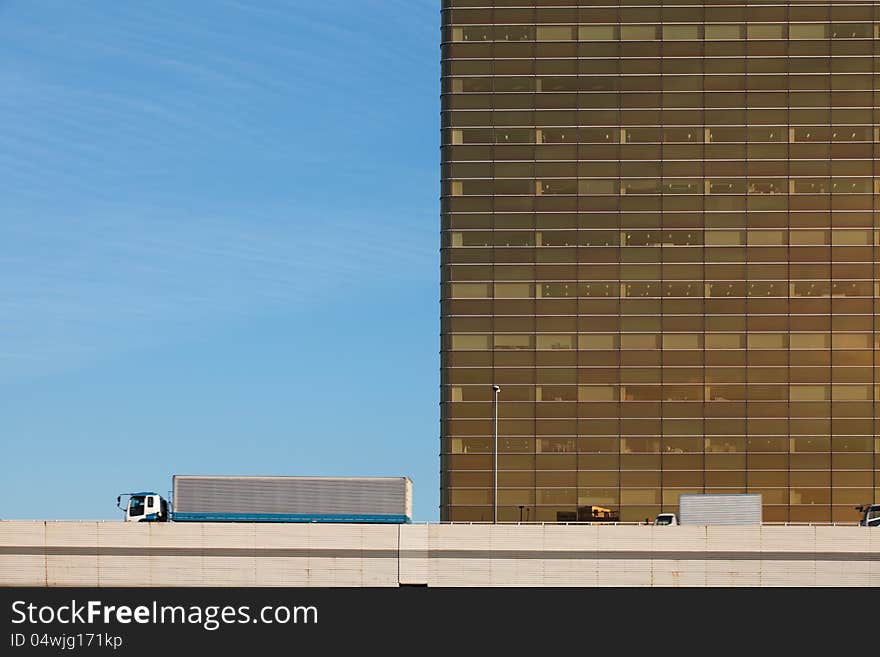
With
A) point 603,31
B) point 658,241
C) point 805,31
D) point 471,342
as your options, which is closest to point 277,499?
point 471,342

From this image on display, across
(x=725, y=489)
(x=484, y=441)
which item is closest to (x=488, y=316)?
(x=484, y=441)

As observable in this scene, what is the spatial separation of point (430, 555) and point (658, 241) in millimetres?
49644

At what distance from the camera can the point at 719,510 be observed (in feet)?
382

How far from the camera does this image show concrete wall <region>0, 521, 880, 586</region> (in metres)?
111

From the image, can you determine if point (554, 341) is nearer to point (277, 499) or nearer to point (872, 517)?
point (872, 517)

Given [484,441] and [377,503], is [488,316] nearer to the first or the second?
[484,441]

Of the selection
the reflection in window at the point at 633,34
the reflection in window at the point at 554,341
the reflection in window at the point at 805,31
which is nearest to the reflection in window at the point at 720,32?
the reflection in window at the point at 805,31

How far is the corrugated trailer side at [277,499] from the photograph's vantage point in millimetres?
112688

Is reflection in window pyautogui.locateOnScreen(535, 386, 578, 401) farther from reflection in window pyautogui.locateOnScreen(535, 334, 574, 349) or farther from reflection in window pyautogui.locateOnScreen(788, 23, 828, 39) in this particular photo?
reflection in window pyautogui.locateOnScreen(788, 23, 828, 39)

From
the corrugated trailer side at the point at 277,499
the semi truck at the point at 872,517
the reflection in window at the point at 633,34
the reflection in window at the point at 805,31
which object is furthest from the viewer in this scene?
the reflection in window at the point at 805,31

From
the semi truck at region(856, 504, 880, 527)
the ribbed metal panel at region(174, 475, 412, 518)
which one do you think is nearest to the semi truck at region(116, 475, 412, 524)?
the ribbed metal panel at region(174, 475, 412, 518)

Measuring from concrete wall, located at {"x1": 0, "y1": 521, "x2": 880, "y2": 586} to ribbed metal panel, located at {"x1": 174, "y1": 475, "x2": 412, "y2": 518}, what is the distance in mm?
Result: 1323

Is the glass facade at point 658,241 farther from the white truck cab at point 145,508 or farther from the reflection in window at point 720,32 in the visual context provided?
the white truck cab at point 145,508

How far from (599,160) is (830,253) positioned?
23.9 meters
